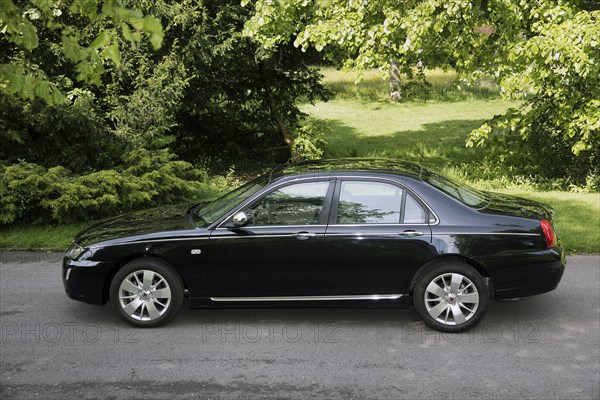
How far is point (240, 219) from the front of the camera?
7.00 meters

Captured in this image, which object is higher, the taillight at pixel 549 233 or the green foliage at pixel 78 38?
the green foliage at pixel 78 38

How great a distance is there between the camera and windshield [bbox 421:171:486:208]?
728 centimetres

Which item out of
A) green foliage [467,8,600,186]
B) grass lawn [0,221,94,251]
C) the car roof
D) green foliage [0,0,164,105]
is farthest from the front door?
green foliage [467,8,600,186]

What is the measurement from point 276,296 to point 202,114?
10984mm

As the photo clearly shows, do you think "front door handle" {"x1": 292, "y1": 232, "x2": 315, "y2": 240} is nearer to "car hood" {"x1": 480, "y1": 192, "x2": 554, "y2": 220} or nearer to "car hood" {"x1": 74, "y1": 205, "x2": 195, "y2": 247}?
"car hood" {"x1": 74, "y1": 205, "x2": 195, "y2": 247}

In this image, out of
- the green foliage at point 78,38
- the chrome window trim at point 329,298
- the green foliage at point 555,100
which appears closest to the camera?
the green foliage at point 78,38

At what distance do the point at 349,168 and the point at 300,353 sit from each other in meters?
1.97

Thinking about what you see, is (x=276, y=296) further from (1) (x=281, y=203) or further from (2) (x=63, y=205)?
(2) (x=63, y=205)

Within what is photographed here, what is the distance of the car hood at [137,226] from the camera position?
7270mm

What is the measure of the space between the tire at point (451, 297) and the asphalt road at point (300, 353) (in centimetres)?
14

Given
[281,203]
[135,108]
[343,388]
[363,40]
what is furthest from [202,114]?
[343,388]

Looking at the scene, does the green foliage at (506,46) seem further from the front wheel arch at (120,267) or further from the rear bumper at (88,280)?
the rear bumper at (88,280)

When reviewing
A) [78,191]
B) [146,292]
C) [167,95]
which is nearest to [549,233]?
[146,292]

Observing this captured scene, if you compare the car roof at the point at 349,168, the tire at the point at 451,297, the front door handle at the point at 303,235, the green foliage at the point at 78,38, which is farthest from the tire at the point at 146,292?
the green foliage at the point at 78,38
